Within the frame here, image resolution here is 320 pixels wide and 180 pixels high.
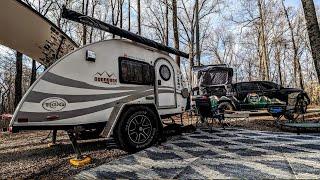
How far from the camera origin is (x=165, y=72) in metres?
8.50

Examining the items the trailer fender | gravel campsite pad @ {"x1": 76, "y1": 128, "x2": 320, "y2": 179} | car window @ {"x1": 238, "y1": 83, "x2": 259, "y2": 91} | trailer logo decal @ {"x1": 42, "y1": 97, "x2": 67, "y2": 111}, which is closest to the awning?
trailer logo decal @ {"x1": 42, "y1": 97, "x2": 67, "y2": 111}

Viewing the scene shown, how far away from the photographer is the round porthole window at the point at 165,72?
8.36 metres

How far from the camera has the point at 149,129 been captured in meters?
7.27

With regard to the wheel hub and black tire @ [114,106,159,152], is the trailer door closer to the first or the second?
black tire @ [114,106,159,152]

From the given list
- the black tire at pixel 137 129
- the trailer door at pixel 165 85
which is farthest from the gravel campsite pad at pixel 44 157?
the trailer door at pixel 165 85

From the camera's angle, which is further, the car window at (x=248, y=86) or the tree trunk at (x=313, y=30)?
the car window at (x=248, y=86)

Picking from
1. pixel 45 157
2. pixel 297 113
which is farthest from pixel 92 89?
pixel 297 113

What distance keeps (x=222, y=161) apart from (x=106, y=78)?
3060mm

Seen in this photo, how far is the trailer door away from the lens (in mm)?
8117

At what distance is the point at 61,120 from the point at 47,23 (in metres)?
2.44

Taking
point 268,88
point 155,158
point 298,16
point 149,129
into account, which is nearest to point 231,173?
point 155,158

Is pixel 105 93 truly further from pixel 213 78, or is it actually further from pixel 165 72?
pixel 213 78

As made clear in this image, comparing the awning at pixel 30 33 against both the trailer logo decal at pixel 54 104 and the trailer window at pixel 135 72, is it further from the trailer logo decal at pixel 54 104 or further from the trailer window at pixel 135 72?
the trailer logo decal at pixel 54 104

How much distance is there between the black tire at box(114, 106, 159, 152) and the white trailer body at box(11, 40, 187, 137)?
213mm
